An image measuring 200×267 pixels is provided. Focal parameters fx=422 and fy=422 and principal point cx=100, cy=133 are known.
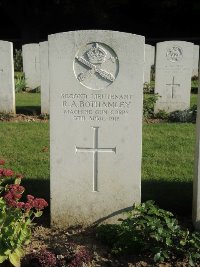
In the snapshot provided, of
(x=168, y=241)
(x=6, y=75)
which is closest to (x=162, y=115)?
(x=6, y=75)

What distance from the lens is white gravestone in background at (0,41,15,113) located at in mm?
8938

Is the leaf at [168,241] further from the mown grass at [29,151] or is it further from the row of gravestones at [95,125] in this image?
the mown grass at [29,151]

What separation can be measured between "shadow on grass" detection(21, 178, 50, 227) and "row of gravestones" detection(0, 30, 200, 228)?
254 mm

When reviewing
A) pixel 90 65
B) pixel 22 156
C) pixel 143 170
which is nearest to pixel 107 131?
pixel 90 65

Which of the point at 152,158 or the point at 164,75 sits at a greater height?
the point at 164,75

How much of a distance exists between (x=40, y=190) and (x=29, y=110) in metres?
5.17

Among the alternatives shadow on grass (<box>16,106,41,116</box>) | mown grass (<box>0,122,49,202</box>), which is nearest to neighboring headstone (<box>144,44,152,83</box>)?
shadow on grass (<box>16,106,41,116</box>)

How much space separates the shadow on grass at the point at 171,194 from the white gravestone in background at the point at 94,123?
652 mm

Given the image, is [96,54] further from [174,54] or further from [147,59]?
[147,59]

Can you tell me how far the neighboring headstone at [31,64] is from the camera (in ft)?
42.9

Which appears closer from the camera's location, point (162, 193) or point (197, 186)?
point (197, 186)

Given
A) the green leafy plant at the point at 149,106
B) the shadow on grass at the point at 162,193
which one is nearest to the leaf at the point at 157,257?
the shadow on grass at the point at 162,193

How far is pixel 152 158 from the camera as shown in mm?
5934

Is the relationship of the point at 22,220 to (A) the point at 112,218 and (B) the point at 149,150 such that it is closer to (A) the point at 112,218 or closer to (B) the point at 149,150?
(A) the point at 112,218
